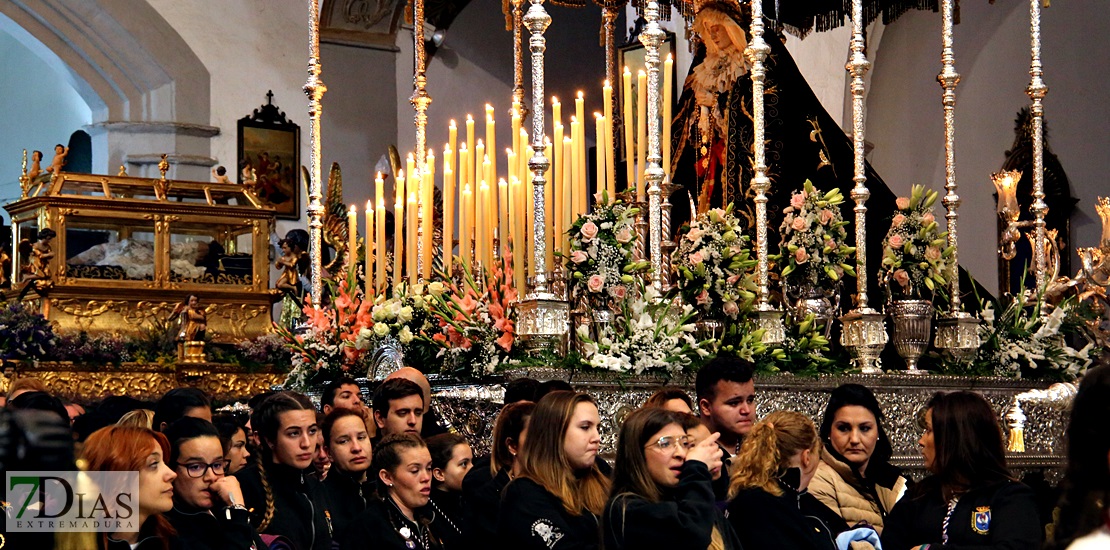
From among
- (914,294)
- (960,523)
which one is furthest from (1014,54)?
(960,523)

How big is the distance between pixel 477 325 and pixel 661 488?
9.00ft

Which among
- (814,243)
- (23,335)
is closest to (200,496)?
(814,243)

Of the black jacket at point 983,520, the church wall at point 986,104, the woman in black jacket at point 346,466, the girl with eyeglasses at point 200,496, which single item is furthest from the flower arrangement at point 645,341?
the church wall at point 986,104

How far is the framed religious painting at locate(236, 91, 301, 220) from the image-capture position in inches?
636

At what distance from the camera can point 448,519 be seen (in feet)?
19.6

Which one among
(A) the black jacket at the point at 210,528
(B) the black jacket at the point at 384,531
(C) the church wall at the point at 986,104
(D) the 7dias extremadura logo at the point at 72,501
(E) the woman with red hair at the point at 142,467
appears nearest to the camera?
(D) the 7dias extremadura logo at the point at 72,501

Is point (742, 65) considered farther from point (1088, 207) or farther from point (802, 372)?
point (1088, 207)

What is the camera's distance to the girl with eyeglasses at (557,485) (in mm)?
4695

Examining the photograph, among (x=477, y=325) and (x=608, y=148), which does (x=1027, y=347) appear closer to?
(x=608, y=148)

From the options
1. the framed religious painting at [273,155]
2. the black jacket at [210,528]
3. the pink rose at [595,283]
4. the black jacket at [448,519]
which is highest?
the framed religious painting at [273,155]

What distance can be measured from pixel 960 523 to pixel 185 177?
1185cm

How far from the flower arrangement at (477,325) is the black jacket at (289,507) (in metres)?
1.55

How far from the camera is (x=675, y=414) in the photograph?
468 centimetres

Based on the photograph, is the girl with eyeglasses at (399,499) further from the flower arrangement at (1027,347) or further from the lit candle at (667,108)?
the flower arrangement at (1027,347)
